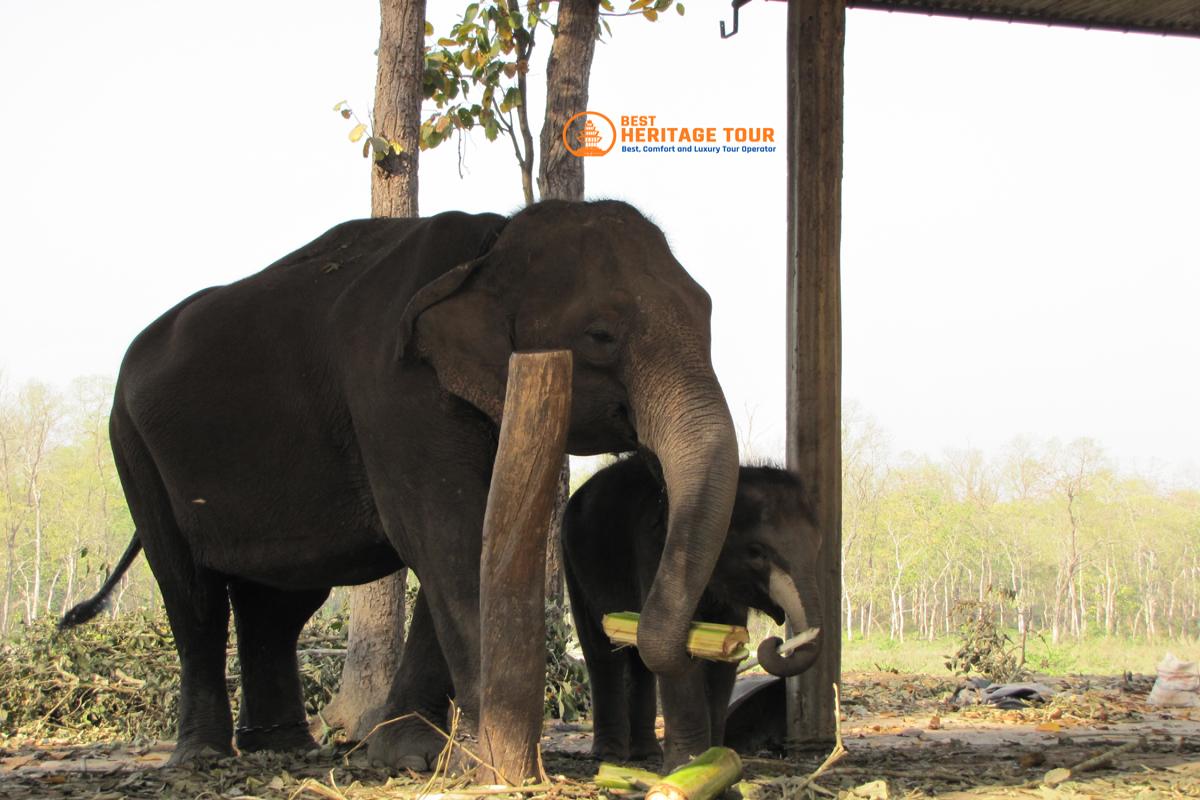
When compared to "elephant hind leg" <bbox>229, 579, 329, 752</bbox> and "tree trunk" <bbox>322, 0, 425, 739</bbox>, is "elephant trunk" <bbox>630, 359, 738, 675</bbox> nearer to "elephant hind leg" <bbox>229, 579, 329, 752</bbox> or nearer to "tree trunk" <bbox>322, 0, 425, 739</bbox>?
"elephant hind leg" <bbox>229, 579, 329, 752</bbox>

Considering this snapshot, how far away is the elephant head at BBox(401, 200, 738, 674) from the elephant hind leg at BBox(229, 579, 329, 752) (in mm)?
2569

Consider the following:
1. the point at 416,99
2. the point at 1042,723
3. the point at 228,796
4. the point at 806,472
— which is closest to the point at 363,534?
the point at 228,796

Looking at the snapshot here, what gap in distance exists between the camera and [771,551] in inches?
219

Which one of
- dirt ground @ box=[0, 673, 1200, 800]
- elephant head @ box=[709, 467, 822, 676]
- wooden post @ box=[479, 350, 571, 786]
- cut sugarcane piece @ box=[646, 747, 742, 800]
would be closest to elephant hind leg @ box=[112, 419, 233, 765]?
dirt ground @ box=[0, 673, 1200, 800]

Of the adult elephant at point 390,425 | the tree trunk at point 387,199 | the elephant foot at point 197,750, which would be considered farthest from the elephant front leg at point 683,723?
the tree trunk at point 387,199

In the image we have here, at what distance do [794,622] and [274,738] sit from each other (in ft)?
10.4

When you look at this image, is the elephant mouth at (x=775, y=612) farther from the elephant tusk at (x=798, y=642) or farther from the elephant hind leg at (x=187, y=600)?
the elephant hind leg at (x=187, y=600)

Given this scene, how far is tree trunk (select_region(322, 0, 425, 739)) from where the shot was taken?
834cm

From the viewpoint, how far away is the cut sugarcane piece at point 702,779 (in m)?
3.91

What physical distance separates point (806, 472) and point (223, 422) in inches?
113

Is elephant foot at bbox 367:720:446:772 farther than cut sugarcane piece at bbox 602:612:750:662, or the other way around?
elephant foot at bbox 367:720:446:772

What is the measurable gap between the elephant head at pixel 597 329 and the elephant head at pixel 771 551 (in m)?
0.79

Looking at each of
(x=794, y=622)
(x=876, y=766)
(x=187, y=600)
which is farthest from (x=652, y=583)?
(x=187, y=600)

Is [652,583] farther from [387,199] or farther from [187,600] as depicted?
[387,199]
